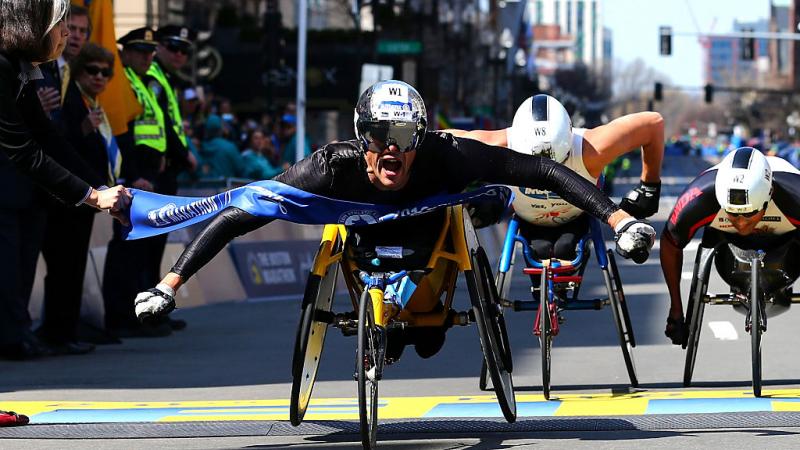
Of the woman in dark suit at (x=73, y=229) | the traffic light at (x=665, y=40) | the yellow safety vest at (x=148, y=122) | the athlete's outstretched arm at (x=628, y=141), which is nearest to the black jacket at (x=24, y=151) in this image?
the athlete's outstretched arm at (x=628, y=141)

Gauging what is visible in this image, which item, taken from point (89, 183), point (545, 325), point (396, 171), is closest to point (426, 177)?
point (396, 171)

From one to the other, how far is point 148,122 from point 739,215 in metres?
6.29

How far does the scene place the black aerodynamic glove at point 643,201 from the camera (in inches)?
403

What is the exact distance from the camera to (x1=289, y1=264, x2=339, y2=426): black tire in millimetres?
7902

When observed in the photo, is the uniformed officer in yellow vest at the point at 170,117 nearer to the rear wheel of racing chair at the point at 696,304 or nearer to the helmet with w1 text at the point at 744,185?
the rear wheel of racing chair at the point at 696,304

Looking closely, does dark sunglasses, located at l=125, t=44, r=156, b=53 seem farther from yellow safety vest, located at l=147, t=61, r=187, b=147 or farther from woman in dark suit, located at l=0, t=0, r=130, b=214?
woman in dark suit, located at l=0, t=0, r=130, b=214

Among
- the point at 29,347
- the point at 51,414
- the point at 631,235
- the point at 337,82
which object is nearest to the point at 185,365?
the point at 29,347

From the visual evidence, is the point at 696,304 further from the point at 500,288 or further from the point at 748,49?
the point at 748,49

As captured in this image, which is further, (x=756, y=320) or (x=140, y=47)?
(x=140, y=47)

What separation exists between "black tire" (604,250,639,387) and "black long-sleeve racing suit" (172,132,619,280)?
2.54m

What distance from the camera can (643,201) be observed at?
33.9 ft

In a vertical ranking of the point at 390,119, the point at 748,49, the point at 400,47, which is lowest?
the point at 390,119

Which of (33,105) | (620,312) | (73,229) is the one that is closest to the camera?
(33,105)

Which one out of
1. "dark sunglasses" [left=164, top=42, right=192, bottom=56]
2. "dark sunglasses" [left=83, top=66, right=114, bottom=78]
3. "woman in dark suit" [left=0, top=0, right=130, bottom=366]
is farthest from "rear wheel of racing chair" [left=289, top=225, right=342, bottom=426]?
"dark sunglasses" [left=164, top=42, right=192, bottom=56]
